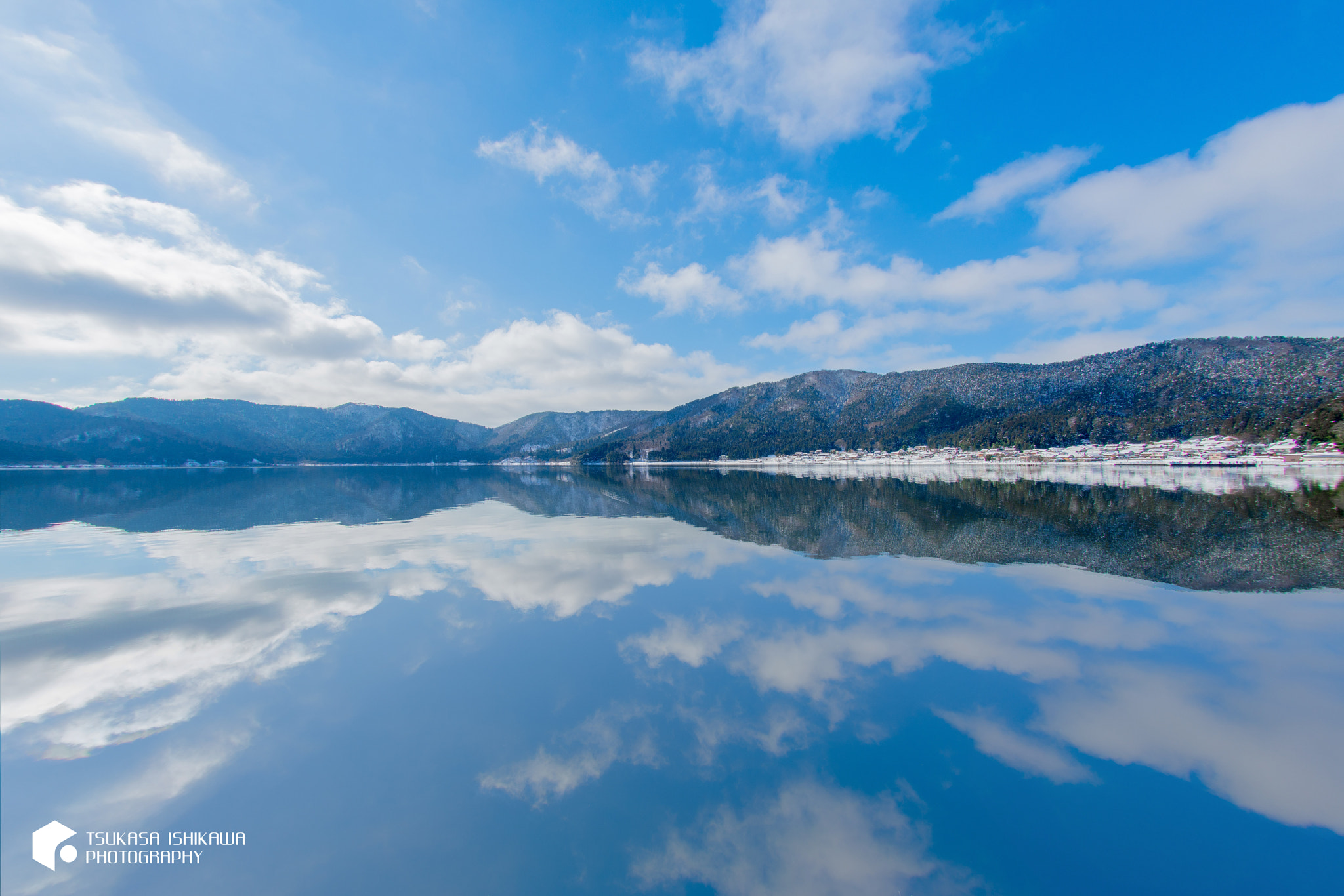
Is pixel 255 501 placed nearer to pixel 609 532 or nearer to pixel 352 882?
pixel 609 532

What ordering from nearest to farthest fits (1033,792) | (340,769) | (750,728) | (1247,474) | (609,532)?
(1033,792)
(340,769)
(750,728)
(609,532)
(1247,474)

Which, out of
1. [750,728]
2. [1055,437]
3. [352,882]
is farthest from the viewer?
[1055,437]

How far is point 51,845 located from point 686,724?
7.42 meters

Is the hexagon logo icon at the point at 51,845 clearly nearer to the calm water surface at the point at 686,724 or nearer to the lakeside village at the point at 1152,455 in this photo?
the calm water surface at the point at 686,724

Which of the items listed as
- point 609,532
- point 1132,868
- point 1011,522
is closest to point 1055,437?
point 1011,522

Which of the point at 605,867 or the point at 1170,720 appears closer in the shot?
the point at 605,867

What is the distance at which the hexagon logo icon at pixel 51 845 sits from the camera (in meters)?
5.12

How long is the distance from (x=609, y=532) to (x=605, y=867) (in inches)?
789

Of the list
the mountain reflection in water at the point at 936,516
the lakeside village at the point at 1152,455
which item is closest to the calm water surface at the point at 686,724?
the mountain reflection in water at the point at 936,516

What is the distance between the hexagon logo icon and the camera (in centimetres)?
512

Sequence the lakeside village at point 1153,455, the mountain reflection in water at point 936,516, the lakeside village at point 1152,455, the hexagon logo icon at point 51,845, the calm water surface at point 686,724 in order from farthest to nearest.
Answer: the lakeside village at point 1153,455 → the lakeside village at point 1152,455 → the mountain reflection in water at point 936,516 → the hexagon logo icon at point 51,845 → the calm water surface at point 686,724

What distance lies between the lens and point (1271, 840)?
5047 mm

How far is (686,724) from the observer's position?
717 centimetres

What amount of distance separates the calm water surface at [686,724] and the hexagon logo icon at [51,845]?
123mm
